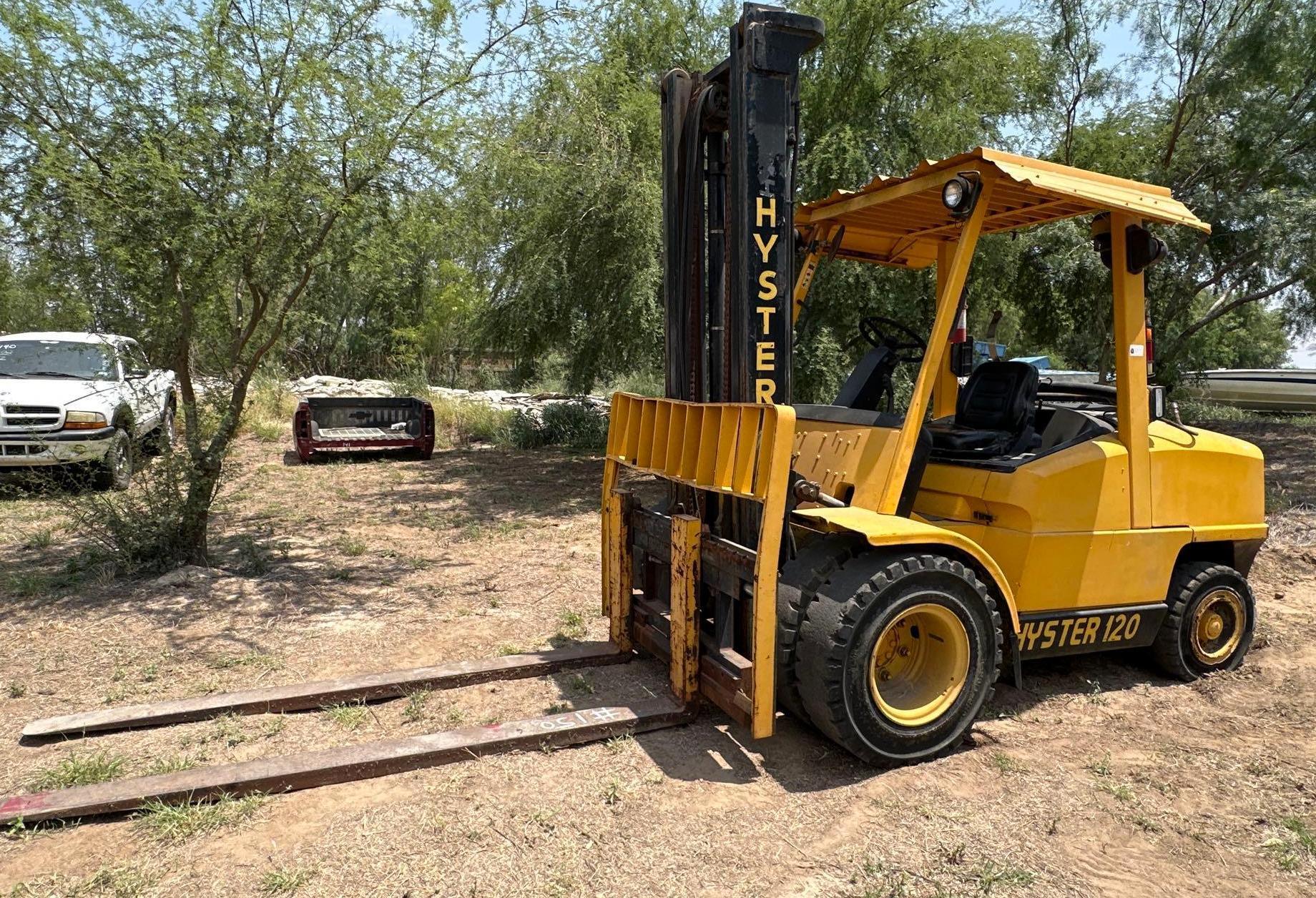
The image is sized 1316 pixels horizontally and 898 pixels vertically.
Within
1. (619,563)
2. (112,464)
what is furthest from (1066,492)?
(112,464)

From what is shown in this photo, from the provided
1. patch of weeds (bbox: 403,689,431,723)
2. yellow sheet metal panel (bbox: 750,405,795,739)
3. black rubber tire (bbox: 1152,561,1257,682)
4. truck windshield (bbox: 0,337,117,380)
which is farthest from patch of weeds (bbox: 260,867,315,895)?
truck windshield (bbox: 0,337,117,380)

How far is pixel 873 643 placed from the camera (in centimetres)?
377

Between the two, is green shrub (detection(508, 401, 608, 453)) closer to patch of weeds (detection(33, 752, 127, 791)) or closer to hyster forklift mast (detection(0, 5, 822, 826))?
hyster forklift mast (detection(0, 5, 822, 826))

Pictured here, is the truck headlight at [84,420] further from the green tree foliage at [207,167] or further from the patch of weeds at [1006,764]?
the patch of weeds at [1006,764]

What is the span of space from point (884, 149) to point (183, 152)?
24.5ft

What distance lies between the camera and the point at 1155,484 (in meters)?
4.75

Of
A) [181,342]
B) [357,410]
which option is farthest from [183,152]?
[357,410]

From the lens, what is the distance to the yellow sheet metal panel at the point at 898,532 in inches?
149

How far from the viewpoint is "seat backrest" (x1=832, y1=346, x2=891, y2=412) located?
5.04m

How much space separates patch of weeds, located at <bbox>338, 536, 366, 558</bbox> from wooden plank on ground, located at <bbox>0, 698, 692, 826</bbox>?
440cm

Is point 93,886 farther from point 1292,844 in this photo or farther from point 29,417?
point 29,417

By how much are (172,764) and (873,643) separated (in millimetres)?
3027

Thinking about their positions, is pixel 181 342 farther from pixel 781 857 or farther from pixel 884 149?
pixel 884 149

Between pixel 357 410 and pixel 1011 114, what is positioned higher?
pixel 1011 114
